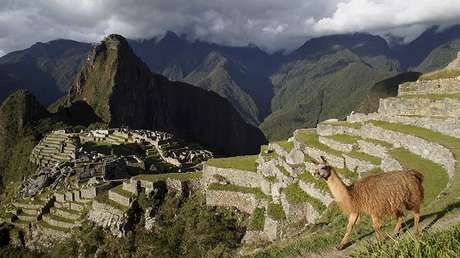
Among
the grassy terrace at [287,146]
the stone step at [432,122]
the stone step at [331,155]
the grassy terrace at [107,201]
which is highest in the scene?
the stone step at [432,122]

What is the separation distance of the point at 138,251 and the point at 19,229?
19835 mm

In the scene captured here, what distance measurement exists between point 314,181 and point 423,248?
16.9 meters

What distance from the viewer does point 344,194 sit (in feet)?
34.1

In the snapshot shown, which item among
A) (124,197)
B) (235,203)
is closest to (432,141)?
(235,203)

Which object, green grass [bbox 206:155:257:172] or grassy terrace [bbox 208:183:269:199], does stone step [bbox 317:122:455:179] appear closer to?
green grass [bbox 206:155:257:172]

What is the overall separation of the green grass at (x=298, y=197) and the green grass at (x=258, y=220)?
256cm

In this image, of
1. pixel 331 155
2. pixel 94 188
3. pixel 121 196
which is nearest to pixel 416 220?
pixel 331 155

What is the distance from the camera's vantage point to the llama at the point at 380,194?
10.1 meters

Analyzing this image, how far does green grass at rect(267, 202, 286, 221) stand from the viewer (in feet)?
79.6

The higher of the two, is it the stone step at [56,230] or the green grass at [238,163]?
the green grass at [238,163]

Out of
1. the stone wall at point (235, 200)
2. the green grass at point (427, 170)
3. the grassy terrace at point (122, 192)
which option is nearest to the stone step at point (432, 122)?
the green grass at point (427, 170)

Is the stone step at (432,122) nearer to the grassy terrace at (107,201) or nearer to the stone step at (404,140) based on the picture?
the stone step at (404,140)

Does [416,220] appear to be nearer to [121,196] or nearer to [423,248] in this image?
[423,248]

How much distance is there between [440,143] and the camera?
19953mm
